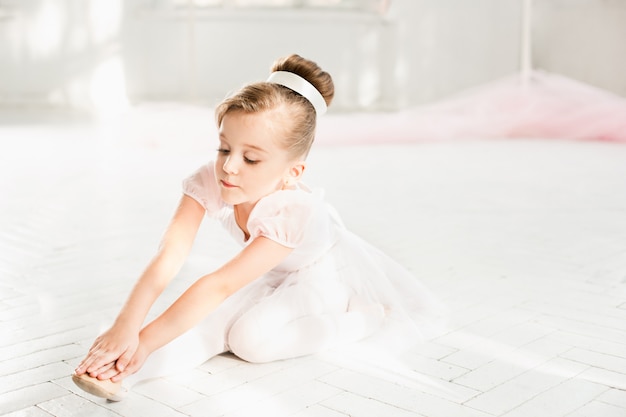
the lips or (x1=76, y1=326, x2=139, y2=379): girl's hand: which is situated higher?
the lips

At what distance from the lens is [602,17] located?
7922 mm

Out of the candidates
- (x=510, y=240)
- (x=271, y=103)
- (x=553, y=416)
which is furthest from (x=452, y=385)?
(x=510, y=240)

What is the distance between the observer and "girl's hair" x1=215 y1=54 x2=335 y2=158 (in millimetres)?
1970

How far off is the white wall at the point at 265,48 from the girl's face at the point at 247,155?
21.4 feet

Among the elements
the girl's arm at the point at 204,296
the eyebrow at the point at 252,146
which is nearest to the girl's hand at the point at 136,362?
the girl's arm at the point at 204,296

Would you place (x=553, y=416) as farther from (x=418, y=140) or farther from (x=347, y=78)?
(x=347, y=78)

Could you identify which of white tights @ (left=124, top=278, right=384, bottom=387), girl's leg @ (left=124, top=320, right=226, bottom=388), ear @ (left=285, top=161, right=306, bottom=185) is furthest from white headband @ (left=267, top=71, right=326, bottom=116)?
girl's leg @ (left=124, top=320, right=226, bottom=388)

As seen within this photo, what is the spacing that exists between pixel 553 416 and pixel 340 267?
76 cm

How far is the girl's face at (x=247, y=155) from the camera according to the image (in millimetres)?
1963

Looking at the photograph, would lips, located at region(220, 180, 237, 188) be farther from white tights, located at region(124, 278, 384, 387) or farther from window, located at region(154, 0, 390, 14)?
window, located at region(154, 0, 390, 14)

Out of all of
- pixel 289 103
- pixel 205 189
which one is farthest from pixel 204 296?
pixel 289 103

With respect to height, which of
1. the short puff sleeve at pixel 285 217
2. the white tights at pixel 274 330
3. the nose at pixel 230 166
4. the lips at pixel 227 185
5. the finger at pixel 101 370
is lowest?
the white tights at pixel 274 330

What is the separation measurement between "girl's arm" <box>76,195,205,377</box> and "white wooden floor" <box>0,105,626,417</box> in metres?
0.10

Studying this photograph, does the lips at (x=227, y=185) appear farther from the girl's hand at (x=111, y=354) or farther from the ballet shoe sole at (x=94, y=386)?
the ballet shoe sole at (x=94, y=386)
